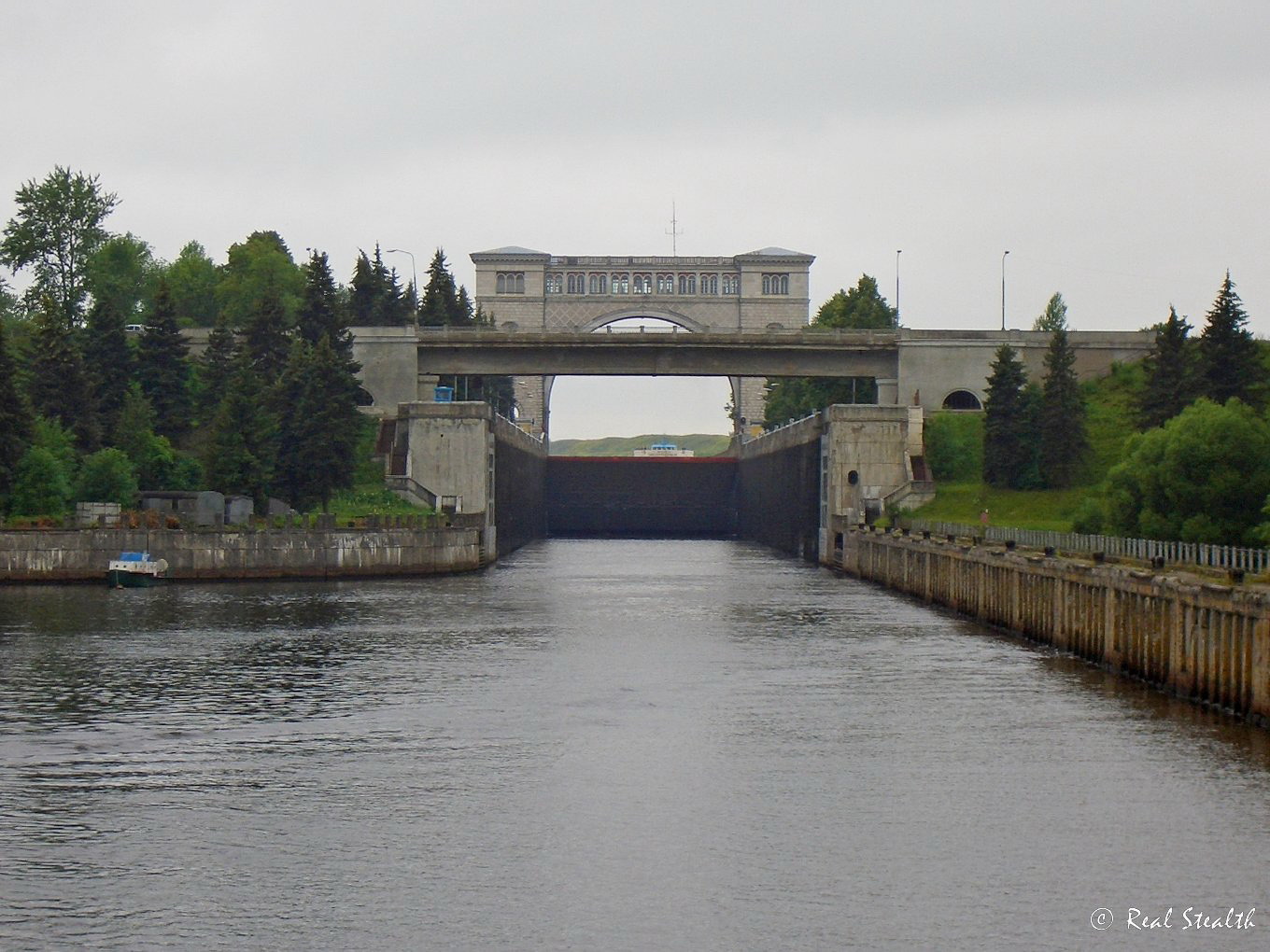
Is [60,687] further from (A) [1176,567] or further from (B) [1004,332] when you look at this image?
(B) [1004,332]

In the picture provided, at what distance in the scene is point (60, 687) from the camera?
45.1 meters

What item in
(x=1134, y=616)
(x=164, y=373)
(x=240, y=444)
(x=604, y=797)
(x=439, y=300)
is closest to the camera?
(x=604, y=797)

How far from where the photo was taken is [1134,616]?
1816 inches

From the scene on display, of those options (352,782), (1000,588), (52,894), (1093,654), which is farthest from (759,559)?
(52,894)

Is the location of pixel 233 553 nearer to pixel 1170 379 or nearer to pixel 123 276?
pixel 1170 379

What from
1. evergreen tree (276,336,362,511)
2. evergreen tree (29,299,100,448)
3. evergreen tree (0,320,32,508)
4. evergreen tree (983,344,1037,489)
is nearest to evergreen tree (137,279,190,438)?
evergreen tree (29,299,100,448)

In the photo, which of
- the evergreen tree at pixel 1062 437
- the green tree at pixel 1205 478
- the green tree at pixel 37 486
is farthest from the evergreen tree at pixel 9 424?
the evergreen tree at pixel 1062 437

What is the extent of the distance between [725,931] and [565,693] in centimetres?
2201

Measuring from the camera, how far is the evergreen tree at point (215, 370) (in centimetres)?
11519

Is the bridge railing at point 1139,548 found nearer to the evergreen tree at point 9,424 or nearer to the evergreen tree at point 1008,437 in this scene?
the evergreen tree at point 1008,437

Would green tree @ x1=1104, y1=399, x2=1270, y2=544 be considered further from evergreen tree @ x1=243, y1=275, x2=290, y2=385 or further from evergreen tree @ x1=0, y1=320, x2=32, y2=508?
evergreen tree @ x1=243, y1=275, x2=290, y2=385

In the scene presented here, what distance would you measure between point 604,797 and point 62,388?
76.9 meters

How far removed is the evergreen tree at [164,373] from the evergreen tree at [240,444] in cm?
1753

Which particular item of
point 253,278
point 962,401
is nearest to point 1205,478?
point 962,401
